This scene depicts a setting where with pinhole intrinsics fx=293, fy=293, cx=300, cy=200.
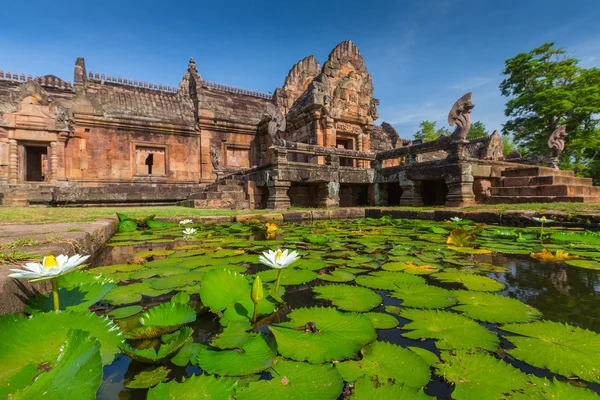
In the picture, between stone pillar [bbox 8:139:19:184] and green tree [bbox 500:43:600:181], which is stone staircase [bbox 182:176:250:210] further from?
green tree [bbox 500:43:600:181]

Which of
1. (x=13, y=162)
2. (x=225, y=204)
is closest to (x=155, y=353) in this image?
(x=225, y=204)

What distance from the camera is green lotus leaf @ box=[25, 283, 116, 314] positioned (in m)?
0.97

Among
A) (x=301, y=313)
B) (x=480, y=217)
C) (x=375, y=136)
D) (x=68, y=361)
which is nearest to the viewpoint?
(x=68, y=361)

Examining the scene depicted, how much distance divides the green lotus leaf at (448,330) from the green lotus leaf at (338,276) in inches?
20.1

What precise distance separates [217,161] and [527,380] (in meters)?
11.0

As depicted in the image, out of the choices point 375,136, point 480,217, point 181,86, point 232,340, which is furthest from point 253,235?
point 181,86

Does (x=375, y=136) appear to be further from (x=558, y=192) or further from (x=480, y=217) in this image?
(x=480, y=217)

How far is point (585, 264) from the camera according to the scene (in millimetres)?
1838

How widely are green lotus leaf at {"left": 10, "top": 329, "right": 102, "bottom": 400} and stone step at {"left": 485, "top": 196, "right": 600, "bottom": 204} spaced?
7.51m

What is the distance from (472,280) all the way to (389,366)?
41.7 inches

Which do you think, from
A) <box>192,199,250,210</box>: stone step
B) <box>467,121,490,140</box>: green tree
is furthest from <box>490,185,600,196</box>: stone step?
<box>467,121,490,140</box>: green tree

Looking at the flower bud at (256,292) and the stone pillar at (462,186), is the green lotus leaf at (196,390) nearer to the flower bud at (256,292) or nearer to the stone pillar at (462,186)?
the flower bud at (256,292)

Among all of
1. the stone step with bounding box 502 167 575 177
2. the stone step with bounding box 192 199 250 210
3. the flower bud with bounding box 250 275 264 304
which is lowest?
the flower bud with bounding box 250 275 264 304

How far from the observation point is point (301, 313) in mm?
1164
